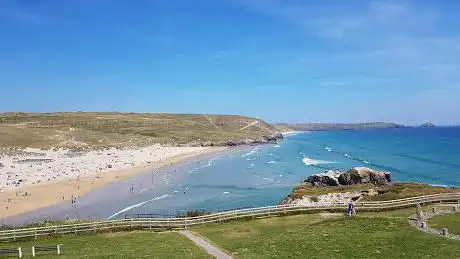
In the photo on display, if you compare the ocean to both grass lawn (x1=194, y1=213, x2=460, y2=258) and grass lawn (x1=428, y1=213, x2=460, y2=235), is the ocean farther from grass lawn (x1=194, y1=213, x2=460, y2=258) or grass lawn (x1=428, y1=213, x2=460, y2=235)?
grass lawn (x1=428, y1=213, x2=460, y2=235)

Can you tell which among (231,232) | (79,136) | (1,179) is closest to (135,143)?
(79,136)

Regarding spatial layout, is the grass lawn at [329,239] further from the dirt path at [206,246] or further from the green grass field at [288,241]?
the dirt path at [206,246]

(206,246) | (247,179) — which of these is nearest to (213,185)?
(247,179)

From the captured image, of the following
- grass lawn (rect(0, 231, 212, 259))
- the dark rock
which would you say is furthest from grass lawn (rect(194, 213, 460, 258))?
the dark rock

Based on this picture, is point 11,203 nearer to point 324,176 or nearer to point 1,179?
point 1,179

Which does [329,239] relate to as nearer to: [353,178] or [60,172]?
[353,178]

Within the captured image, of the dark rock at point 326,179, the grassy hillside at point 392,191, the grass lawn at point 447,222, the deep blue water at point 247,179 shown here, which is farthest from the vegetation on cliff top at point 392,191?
the grass lawn at point 447,222
